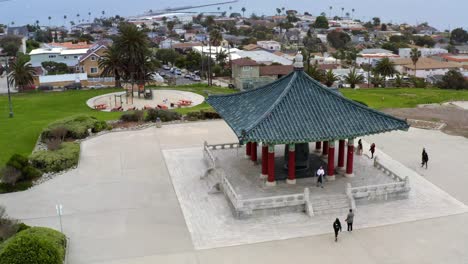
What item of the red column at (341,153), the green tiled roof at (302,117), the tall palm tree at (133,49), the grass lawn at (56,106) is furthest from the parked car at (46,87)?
the red column at (341,153)

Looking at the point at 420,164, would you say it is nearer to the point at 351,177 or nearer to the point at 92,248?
the point at 351,177

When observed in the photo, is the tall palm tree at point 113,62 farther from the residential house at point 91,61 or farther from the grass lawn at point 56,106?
the residential house at point 91,61

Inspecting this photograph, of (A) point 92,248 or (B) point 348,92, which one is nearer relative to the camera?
(A) point 92,248

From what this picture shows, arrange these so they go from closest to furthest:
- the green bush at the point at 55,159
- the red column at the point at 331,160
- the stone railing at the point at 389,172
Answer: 1. the red column at the point at 331,160
2. the stone railing at the point at 389,172
3. the green bush at the point at 55,159

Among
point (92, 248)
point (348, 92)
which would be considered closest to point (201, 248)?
point (92, 248)

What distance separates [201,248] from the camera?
81.4 ft

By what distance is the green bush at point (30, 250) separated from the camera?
2114 centimetres

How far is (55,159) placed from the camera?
3625 centimetres

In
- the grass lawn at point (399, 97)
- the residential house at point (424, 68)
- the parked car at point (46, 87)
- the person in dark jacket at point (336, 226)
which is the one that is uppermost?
the grass lawn at point (399, 97)

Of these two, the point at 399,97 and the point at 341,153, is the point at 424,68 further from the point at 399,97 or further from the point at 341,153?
the point at 341,153

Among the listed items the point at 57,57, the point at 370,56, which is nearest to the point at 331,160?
the point at 57,57

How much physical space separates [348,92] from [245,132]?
47281mm

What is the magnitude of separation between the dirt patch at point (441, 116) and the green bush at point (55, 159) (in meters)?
33.4

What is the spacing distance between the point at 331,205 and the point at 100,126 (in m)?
26.4
